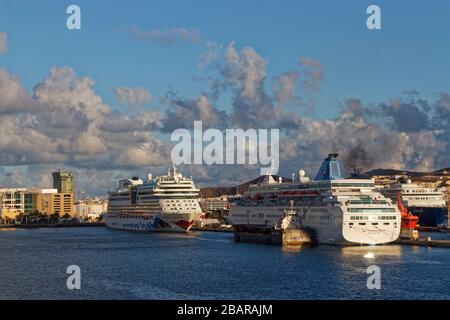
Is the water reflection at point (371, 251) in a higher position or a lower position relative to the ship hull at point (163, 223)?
lower

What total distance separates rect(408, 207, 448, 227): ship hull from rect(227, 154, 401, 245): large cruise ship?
4186 cm

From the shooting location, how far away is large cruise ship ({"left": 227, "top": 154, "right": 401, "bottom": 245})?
232 ft

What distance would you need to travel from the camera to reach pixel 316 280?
1880 inches

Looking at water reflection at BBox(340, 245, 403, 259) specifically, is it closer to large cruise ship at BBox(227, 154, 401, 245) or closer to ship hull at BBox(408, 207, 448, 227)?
large cruise ship at BBox(227, 154, 401, 245)

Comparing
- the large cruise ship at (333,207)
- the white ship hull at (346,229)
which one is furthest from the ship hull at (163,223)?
the white ship hull at (346,229)

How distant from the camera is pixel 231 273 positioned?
52.7 m

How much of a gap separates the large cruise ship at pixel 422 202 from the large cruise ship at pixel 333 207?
3932cm

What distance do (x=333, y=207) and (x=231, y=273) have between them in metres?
22.8

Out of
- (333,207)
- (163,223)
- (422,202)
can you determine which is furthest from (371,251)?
(422,202)

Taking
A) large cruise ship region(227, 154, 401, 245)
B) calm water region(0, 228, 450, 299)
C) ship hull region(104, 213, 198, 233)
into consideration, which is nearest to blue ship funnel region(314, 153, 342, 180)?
large cruise ship region(227, 154, 401, 245)

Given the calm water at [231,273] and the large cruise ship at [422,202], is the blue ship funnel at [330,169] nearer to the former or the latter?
the calm water at [231,273]

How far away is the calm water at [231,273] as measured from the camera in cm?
4334

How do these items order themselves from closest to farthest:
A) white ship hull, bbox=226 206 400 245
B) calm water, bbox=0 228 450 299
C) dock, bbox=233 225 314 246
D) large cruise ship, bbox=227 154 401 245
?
1. calm water, bbox=0 228 450 299
2. white ship hull, bbox=226 206 400 245
3. large cruise ship, bbox=227 154 401 245
4. dock, bbox=233 225 314 246
